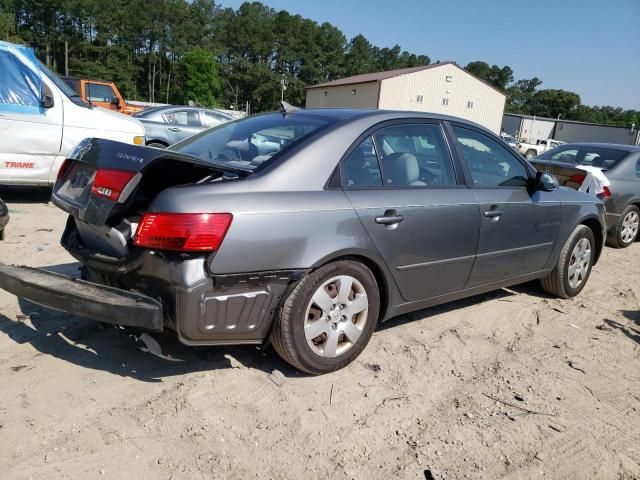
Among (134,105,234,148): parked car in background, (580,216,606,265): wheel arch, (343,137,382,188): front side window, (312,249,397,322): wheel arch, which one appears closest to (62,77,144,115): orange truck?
(134,105,234,148): parked car in background

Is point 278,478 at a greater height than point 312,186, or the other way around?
point 312,186

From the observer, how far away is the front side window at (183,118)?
11269mm

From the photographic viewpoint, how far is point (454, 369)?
130 inches

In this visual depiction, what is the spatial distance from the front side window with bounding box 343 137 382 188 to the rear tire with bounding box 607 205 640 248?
5.89 m

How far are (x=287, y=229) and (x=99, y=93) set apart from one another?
15.6 metres

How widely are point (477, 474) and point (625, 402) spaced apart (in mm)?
1342

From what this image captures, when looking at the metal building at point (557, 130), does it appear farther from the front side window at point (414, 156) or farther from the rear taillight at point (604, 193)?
the front side window at point (414, 156)

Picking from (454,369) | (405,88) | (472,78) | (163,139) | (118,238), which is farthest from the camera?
(472,78)

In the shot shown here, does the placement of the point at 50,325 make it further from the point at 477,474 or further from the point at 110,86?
the point at 110,86

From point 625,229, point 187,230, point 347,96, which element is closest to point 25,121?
point 187,230

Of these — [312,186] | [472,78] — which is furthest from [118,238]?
[472,78]

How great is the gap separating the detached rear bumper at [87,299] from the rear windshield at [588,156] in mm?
7293

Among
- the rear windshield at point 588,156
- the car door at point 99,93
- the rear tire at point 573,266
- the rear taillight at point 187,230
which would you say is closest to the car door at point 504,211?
the rear tire at point 573,266

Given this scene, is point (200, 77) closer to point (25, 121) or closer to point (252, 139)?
point (25, 121)
